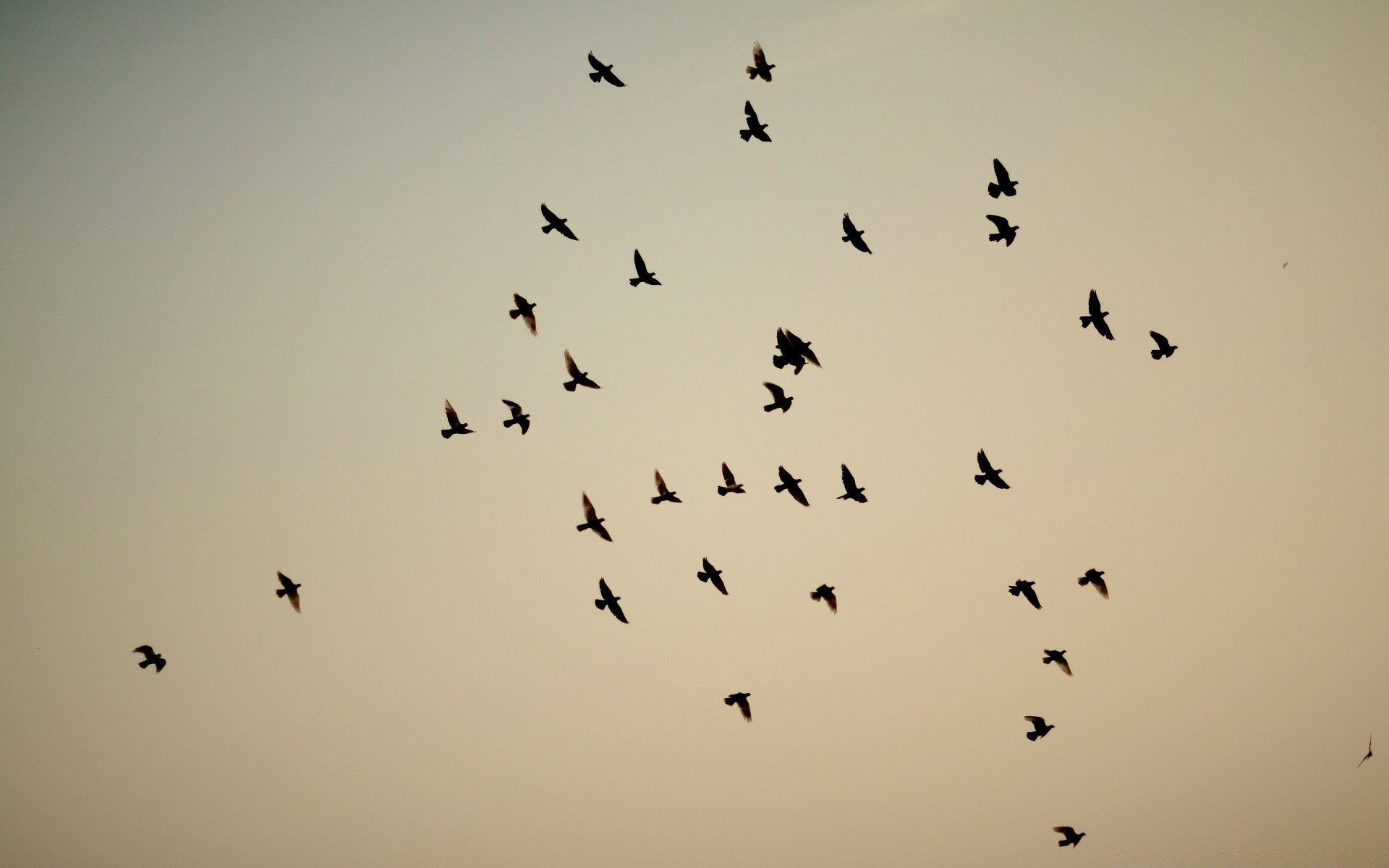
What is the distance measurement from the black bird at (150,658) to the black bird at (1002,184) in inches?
1237

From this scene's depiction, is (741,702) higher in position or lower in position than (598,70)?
lower

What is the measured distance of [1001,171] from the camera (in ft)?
104

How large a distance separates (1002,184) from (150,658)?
31907 millimetres

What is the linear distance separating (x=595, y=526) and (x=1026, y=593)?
1398 cm

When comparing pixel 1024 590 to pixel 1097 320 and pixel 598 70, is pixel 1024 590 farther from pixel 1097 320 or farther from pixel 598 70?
pixel 598 70

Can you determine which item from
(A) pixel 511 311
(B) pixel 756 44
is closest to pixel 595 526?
(A) pixel 511 311

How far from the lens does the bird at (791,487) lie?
34281 mm

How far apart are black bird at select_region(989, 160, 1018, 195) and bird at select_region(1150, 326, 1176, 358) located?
23.0 ft

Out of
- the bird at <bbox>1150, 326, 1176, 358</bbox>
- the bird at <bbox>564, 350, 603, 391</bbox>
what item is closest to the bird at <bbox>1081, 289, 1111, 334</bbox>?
the bird at <bbox>1150, 326, 1176, 358</bbox>

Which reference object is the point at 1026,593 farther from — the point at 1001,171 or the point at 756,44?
the point at 756,44

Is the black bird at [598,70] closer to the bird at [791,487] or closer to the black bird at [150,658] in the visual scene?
the bird at [791,487]

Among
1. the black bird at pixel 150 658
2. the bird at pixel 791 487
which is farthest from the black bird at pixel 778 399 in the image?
the black bird at pixel 150 658

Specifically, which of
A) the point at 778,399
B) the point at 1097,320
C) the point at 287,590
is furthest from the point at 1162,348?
the point at 287,590

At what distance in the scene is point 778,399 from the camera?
33.7 m
